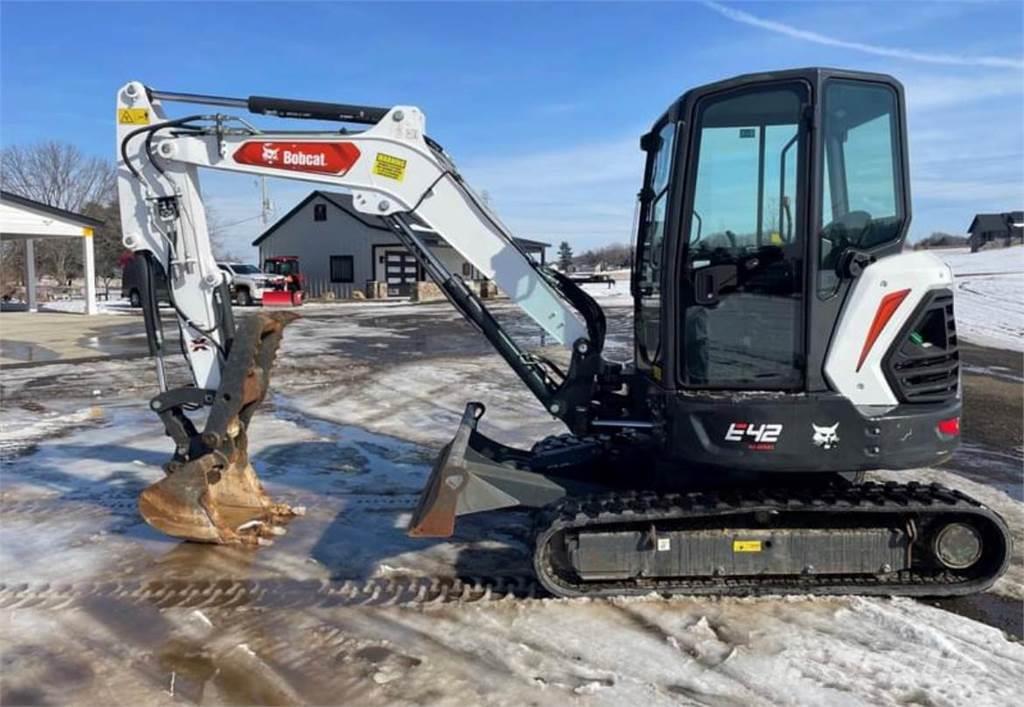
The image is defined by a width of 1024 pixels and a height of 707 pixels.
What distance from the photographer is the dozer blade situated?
4859mm

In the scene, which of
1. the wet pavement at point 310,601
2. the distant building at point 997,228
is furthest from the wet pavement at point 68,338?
the distant building at point 997,228

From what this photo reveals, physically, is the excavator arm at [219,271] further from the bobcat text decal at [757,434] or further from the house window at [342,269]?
the house window at [342,269]

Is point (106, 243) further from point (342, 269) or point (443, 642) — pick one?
point (443, 642)

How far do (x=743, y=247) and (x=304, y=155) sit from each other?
2.70m

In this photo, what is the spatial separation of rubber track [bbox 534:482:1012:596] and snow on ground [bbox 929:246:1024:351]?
5.36 metres

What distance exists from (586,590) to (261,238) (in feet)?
144

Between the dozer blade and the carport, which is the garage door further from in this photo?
the dozer blade

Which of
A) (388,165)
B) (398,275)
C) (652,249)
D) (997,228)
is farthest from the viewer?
(997,228)

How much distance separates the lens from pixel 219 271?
204 inches

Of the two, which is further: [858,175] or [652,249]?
[652,249]

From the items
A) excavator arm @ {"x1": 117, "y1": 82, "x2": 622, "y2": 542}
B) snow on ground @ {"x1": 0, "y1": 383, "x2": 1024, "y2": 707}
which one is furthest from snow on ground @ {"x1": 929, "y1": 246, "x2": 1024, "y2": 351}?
snow on ground @ {"x1": 0, "y1": 383, "x2": 1024, "y2": 707}

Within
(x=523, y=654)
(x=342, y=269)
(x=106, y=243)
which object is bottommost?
(x=523, y=654)

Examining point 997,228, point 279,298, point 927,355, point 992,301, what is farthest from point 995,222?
point 927,355

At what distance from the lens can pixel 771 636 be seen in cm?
383
